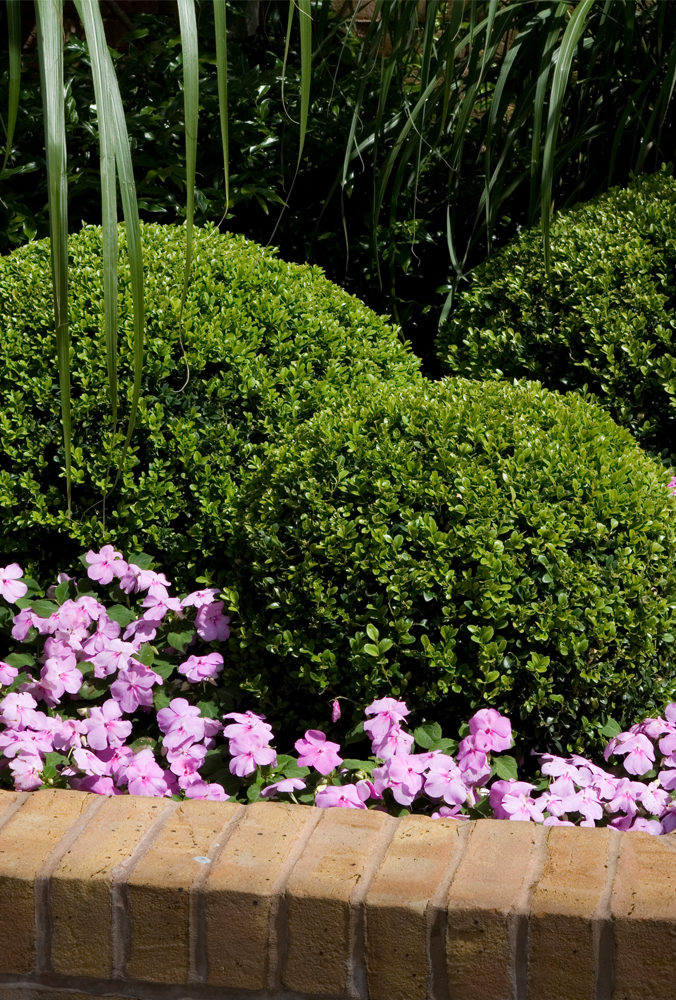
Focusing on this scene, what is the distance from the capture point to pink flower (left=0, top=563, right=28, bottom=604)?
92.7 inches

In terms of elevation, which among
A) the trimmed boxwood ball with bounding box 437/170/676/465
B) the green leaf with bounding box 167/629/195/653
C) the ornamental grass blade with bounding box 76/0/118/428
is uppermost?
the ornamental grass blade with bounding box 76/0/118/428

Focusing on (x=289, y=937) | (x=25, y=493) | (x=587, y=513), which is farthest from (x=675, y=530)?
(x=25, y=493)

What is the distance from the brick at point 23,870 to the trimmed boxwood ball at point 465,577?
57 cm

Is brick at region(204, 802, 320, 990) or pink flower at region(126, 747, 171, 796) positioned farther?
→ pink flower at region(126, 747, 171, 796)

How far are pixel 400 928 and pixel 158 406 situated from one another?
1446 millimetres

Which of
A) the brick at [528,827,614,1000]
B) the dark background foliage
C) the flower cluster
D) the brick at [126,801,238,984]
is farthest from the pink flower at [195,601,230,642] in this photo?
the dark background foliage

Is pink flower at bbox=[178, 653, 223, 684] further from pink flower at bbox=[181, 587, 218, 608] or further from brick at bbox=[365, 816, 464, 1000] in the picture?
brick at bbox=[365, 816, 464, 1000]

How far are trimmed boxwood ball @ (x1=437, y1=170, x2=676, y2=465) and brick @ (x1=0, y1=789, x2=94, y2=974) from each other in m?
1.90

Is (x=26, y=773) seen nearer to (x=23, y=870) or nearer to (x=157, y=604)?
(x=23, y=870)

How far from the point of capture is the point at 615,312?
2982 millimetres

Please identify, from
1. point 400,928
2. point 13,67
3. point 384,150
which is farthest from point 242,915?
point 384,150

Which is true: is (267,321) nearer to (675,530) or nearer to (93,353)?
(93,353)

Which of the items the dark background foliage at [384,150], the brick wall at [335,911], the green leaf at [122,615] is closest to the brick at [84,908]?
the brick wall at [335,911]

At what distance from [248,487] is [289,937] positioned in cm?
107
